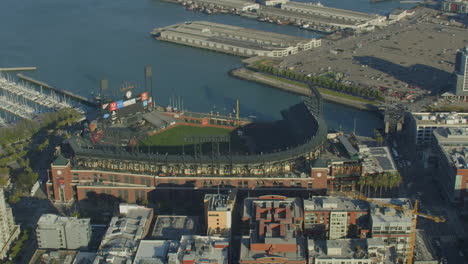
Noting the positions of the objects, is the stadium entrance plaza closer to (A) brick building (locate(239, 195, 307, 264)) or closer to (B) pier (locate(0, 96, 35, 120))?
(B) pier (locate(0, 96, 35, 120))

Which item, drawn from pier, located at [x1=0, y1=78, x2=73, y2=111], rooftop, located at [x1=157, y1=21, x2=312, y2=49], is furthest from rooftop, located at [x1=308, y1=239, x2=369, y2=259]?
rooftop, located at [x1=157, y1=21, x2=312, y2=49]

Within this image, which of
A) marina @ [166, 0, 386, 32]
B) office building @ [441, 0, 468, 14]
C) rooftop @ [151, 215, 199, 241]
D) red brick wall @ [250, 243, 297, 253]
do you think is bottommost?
rooftop @ [151, 215, 199, 241]

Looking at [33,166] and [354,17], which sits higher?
[354,17]

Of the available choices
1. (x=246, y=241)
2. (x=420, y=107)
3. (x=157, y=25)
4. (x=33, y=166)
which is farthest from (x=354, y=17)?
(x=246, y=241)

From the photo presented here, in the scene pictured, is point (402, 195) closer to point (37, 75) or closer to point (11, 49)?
point (37, 75)

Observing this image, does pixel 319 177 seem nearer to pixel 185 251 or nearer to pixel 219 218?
pixel 219 218

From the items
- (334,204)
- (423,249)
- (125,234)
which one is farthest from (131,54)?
(423,249)

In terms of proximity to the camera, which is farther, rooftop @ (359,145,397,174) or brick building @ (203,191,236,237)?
rooftop @ (359,145,397,174)
